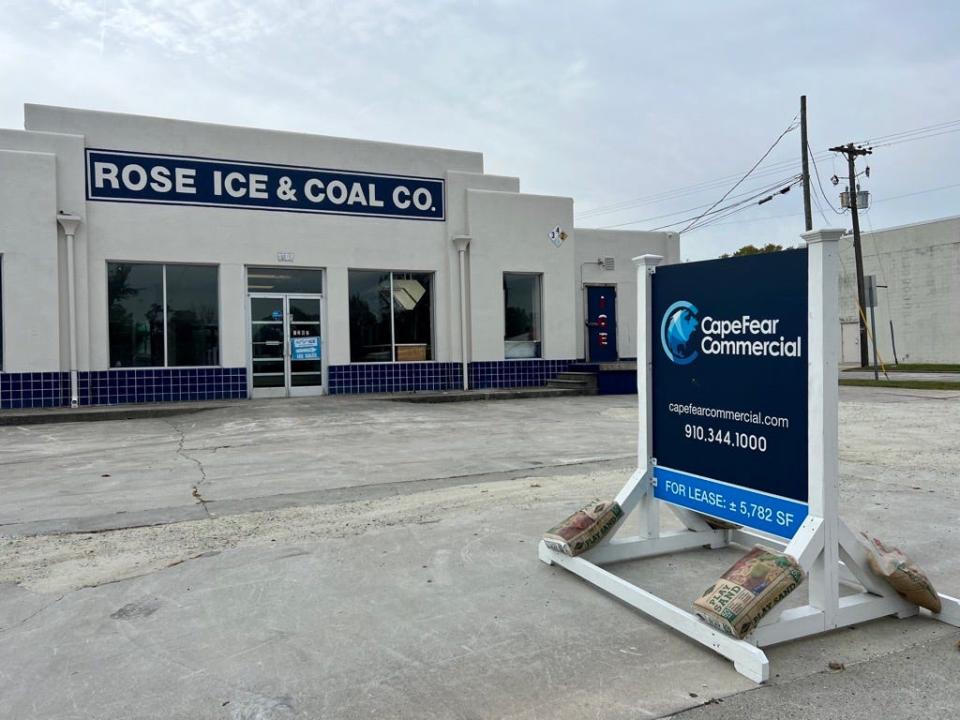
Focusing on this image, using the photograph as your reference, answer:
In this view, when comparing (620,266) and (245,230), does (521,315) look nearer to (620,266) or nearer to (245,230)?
(620,266)

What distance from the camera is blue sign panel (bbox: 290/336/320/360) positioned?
16828 millimetres

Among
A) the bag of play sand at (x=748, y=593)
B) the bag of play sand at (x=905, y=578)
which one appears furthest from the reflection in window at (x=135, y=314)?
the bag of play sand at (x=905, y=578)

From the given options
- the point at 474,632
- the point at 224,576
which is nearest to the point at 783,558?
the point at 474,632

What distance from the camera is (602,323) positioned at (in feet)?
69.7

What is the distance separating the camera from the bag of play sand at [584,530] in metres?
4.62

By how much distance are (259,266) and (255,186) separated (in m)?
1.83

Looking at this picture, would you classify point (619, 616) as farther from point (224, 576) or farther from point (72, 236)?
point (72, 236)

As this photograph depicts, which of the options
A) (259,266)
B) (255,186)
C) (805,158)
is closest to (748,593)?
(259,266)

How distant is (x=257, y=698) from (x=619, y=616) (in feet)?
6.46

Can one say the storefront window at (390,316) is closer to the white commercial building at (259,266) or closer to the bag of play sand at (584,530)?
the white commercial building at (259,266)

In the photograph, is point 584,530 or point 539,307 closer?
point 584,530

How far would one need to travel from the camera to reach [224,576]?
4676 mm

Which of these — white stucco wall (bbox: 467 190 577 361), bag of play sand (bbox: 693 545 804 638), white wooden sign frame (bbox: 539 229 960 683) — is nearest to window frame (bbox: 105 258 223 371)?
white stucco wall (bbox: 467 190 577 361)

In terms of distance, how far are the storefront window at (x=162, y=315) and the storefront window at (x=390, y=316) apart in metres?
3.24
